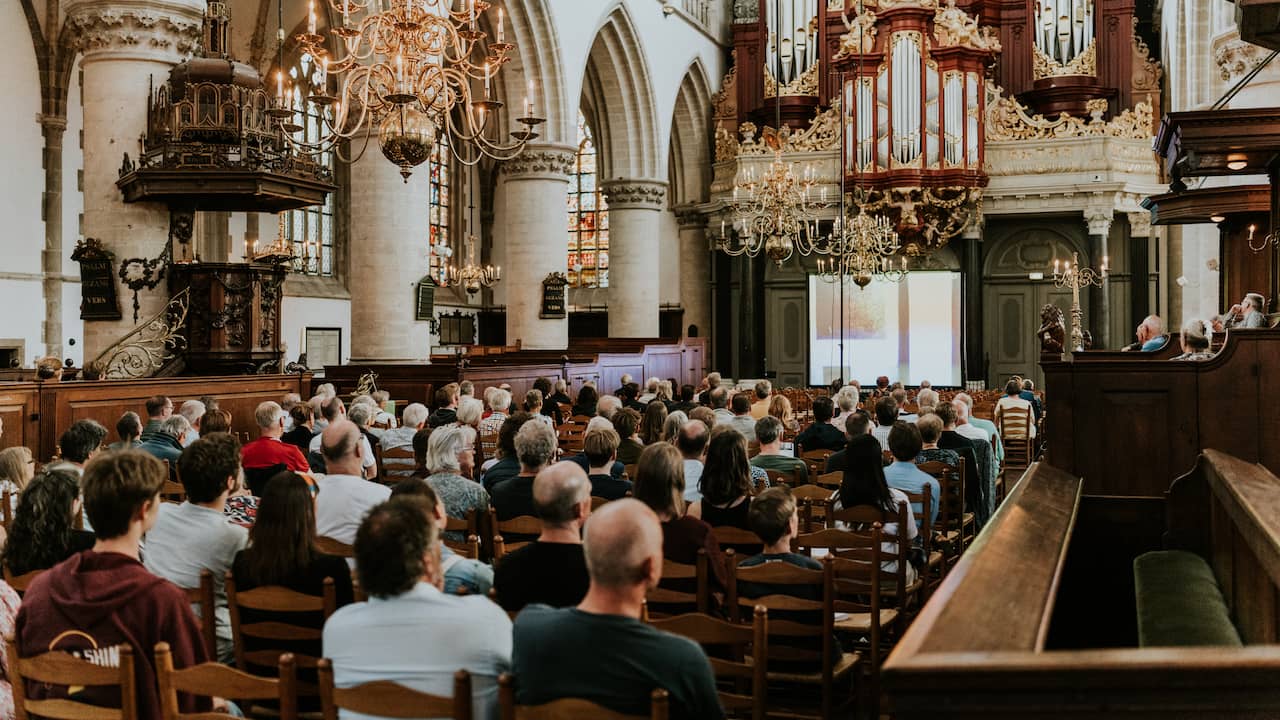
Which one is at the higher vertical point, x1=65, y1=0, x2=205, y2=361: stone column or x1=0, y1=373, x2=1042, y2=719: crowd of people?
x1=65, y1=0, x2=205, y2=361: stone column

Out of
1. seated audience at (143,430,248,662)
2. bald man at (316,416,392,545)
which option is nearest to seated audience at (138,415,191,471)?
bald man at (316,416,392,545)

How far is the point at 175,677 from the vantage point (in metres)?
2.83

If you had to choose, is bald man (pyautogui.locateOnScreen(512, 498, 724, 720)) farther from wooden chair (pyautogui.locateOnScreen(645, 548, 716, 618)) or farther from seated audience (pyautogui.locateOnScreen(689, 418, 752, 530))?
seated audience (pyautogui.locateOnScreen(689, 418, 752, 530))

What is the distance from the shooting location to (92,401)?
10445 millimetres

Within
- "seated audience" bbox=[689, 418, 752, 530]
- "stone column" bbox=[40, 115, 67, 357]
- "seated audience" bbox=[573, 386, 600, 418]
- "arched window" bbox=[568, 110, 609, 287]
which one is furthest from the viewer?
"arched window" bbox=[568, 110, 609, 287]

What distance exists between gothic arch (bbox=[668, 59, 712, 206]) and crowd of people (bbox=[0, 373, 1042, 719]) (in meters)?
21.1

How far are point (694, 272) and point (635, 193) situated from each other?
371cm

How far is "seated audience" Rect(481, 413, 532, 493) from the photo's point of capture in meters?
6.35

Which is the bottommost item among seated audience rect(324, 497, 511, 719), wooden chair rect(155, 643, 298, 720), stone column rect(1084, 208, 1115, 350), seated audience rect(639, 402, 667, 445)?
wooden chair rect(155, 643, 298, 720)

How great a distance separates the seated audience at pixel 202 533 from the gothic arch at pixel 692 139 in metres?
24.0

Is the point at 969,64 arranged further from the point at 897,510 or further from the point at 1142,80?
the point at 897,510

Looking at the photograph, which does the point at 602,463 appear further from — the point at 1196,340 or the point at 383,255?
the point at 383,255

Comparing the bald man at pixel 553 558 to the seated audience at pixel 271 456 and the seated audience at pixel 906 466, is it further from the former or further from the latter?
the seated audience at pixel 271 456

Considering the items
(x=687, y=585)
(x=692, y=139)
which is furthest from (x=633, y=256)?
(x=687, y=585)
